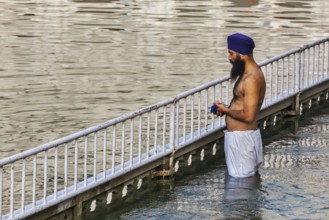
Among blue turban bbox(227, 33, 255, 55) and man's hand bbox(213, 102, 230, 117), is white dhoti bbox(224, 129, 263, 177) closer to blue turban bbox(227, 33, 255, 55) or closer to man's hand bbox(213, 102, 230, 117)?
man's hand bbox(213, 102, 230, 117)

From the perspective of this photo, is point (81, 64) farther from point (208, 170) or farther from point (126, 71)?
point (208, 170)

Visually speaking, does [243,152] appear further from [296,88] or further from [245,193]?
[296,88]

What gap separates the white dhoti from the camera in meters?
11.8

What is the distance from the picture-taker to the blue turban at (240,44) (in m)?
11.5

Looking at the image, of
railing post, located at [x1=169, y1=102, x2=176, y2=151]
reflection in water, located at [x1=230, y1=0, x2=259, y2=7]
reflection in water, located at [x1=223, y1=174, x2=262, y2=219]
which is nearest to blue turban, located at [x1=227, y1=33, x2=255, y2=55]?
railing post, located at [x1=169, y1=102, x2=176, y2=151]

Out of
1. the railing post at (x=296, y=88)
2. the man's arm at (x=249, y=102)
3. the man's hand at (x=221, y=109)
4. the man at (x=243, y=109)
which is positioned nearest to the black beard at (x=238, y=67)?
the man at (x=243, y=109)

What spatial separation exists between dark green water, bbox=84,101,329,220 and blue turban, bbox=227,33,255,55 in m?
1.50

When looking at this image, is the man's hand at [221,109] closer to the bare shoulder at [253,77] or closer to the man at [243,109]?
the man at [243,109]

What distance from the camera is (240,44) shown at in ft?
37.9

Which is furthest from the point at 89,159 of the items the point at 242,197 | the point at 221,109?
the point at 242,197

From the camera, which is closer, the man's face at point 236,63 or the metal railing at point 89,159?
the metal railing at point 89,159

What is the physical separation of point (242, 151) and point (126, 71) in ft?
32.5

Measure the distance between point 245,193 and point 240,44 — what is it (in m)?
1.61

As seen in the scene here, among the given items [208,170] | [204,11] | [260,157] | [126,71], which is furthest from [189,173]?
[204,11]
